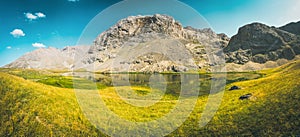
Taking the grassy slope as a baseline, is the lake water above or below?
below

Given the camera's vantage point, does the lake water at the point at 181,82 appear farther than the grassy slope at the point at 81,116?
Yes

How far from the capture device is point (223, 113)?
2347 cm

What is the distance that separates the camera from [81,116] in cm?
2089

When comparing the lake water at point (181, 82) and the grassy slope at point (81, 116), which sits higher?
the grassy slope at point (81, 116)

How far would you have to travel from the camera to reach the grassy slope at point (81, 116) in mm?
17766

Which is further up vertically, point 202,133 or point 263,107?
point 263,107

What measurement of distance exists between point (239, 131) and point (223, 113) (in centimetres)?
415

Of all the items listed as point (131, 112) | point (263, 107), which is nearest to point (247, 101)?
point (263, 107)

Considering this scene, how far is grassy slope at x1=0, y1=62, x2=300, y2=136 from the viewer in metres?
17.8

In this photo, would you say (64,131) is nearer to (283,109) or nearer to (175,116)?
(175,116)

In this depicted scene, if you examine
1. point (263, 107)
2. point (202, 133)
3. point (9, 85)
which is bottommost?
point (202, 133)

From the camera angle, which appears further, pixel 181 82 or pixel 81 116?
pixel 181 82

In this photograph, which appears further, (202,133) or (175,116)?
(175,116)

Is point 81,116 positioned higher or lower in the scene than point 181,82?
higher
